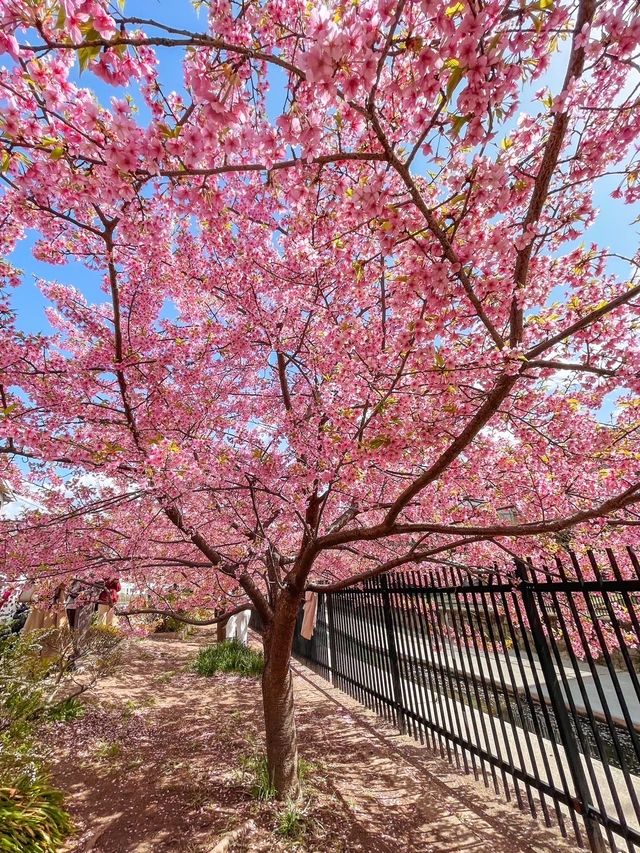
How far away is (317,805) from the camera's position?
13.3 feet

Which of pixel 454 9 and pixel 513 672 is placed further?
pixel 513 672

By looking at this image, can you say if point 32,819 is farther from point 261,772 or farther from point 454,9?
point 454,9

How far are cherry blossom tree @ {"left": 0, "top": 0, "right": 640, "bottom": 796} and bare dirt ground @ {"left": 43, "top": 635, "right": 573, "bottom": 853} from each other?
0.73 meters

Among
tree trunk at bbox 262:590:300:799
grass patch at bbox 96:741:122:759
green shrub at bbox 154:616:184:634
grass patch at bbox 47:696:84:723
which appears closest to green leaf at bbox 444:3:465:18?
tree trunk at bbox 262:590:300:799

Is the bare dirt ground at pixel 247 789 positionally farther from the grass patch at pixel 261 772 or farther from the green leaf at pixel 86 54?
the green leaf at pixel 86 54

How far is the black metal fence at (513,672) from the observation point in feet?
10.5

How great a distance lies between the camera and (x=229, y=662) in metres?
10.1

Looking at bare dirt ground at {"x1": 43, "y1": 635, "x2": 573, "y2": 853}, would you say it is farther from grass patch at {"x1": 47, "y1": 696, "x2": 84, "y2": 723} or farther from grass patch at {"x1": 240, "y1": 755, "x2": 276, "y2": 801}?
grass patch at {"x1": 47, "y1": 696, "x2": 84, "y2": 723}

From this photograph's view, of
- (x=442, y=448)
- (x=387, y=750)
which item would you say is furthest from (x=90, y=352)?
(x=387, y=750)

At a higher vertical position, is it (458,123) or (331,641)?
(458,123)

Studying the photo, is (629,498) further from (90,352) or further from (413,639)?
(90,352)

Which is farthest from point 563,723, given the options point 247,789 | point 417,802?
point 247,789

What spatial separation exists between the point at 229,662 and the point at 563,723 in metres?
8.85

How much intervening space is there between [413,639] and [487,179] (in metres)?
5.93
